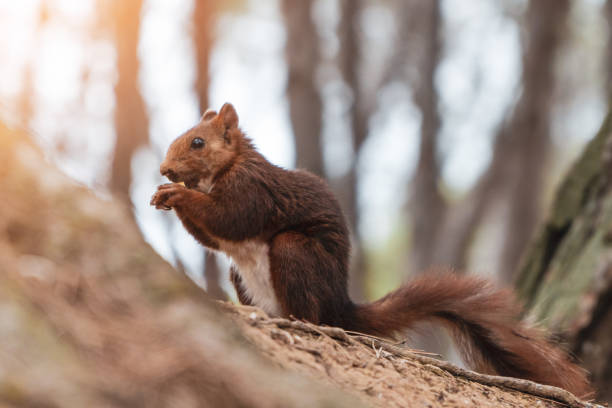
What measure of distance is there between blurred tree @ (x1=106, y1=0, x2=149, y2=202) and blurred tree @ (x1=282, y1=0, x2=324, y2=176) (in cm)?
189

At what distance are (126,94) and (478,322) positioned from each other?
4.53m

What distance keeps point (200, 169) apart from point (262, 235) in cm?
54

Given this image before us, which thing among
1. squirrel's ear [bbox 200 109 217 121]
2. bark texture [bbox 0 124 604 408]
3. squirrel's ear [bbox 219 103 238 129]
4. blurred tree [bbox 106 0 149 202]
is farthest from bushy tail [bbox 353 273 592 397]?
blurred tree [bbox 106 0 149 202]

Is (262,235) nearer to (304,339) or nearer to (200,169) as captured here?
(200,169)

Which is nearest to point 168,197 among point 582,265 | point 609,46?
point 582,265

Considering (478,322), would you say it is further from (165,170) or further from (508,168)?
(508,168)

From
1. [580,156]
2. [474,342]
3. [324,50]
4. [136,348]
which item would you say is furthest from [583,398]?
[324,50]

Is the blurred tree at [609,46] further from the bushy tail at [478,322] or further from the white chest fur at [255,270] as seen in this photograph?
the white chest fur at [255,270]

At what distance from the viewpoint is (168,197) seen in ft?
10.8

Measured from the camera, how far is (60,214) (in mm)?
1842

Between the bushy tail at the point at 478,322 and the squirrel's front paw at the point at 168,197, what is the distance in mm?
1009

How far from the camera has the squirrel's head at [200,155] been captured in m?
3.56

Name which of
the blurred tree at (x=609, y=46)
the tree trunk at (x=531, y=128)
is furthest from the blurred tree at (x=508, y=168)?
the blurred tree at (x=609, y=46)

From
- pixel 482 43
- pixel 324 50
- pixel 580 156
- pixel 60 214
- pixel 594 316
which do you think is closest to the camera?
pixel 60 214
